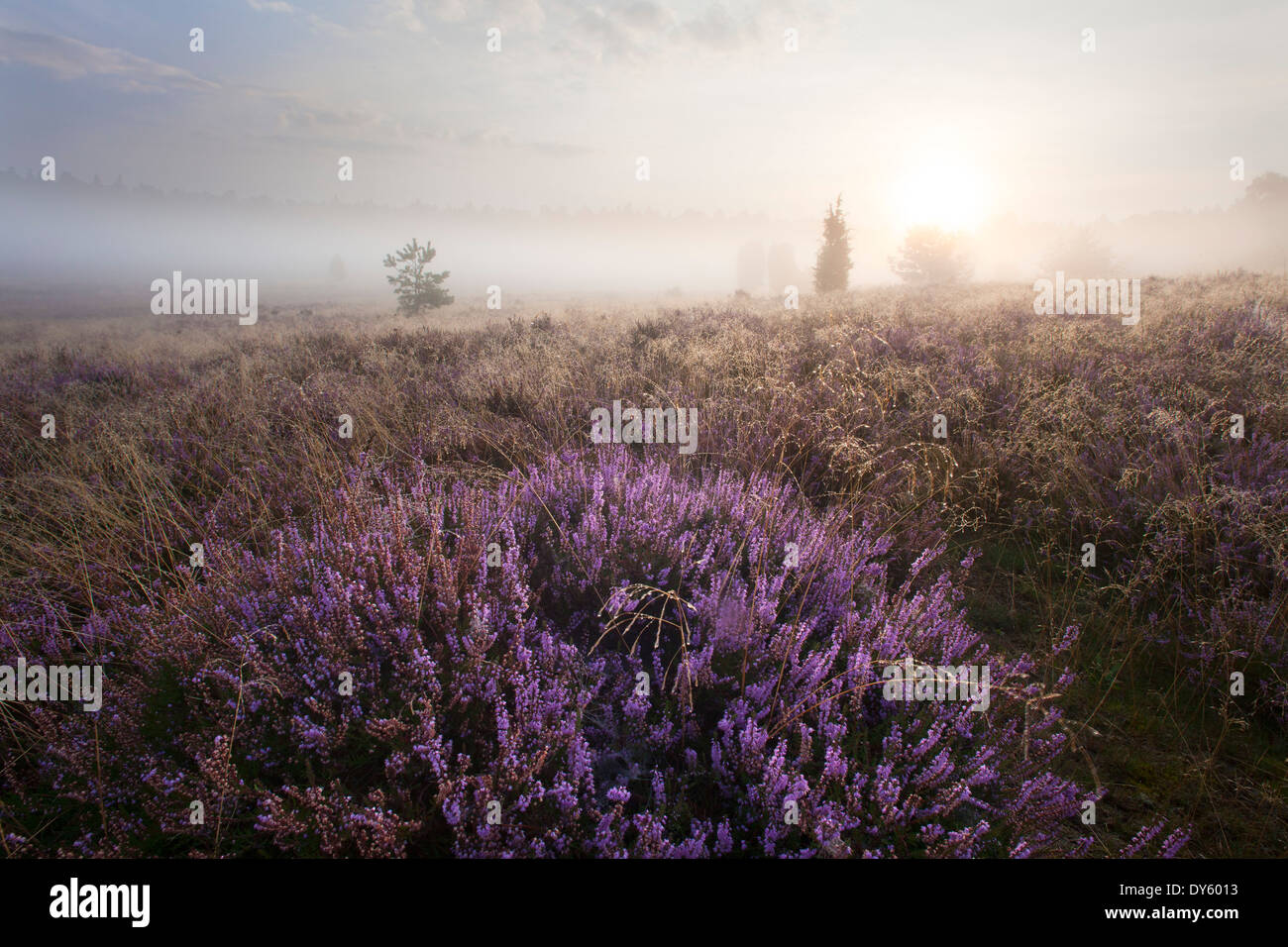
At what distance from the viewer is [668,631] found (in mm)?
2301

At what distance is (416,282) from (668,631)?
26.4 m

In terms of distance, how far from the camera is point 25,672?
2.07m

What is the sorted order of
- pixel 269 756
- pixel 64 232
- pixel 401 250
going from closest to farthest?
pixel 269 756 → pixel 401 250 → pixel 64 232

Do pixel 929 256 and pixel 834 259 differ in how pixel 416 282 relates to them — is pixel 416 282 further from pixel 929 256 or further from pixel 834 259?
pixel 929 256

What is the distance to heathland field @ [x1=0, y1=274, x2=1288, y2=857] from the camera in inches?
61.9

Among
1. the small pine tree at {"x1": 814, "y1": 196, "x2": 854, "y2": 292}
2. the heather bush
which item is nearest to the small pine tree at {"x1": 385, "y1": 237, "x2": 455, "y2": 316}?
the small pine tree at {"x1": 814, "y1": 196, "x2": 854, "y2": 292}

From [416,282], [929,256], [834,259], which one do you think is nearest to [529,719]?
[416,282]

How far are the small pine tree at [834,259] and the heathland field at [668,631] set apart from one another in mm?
29184

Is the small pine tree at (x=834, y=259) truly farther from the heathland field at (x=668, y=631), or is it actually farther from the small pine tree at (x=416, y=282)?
the heathland field at (x=668, y=631)

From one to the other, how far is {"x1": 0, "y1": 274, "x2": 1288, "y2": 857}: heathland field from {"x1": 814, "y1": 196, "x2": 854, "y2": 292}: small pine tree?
29.2 meters

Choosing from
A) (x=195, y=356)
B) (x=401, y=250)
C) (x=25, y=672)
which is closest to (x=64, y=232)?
(x=401, y=250)
